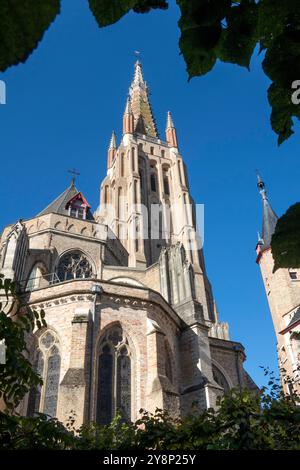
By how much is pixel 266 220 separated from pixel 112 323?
2267cm

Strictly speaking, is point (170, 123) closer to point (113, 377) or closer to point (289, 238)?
point (113, 377)

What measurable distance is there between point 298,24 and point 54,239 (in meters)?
22.7

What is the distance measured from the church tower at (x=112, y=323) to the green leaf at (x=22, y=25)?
9087 millimetres

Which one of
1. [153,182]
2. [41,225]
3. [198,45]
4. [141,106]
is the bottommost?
[198,45]

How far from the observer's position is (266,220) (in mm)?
33656

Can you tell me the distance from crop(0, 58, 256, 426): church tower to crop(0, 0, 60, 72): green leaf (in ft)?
29.8

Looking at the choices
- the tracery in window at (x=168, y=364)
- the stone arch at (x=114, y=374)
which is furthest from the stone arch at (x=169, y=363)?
the stone arch at (x=114, y=374)

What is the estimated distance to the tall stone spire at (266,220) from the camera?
31022 millimetres

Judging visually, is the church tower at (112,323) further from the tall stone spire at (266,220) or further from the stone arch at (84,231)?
the tall stone spire at (266,220)

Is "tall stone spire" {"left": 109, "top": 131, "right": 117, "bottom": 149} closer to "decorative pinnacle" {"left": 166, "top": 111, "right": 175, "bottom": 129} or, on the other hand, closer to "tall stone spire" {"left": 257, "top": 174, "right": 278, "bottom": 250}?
"decorative pinnacle" {"left": 166, "top": 111, "right": 175, "bottom": 129}

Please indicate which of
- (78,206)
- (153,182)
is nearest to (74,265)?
(78,206)

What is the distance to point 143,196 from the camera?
36.8 metres
